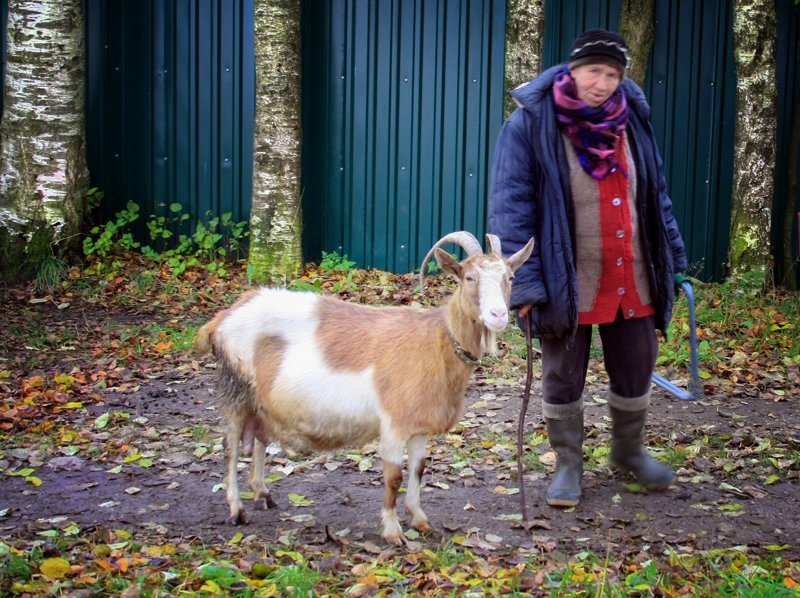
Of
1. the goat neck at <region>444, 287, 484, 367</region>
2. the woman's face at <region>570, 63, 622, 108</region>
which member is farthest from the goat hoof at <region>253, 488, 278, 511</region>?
the woman's face at <region>570, 63, 622, 108</region>

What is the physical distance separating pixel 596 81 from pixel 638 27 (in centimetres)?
580

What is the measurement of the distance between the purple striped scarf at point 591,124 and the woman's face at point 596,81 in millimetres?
37

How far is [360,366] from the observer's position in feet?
14.5

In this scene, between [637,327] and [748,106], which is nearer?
[637,327]

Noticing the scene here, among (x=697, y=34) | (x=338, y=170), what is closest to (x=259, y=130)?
(x=338, y=170)

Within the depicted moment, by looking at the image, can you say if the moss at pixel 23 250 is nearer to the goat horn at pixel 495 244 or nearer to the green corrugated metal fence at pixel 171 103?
the green corrugated metal fence at pixel 171 103

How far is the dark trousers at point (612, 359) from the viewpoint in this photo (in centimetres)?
466

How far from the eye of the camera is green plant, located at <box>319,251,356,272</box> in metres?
9.98

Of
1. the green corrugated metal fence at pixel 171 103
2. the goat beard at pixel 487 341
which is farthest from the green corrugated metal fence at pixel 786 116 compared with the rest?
the goat beard at pixel 487 341

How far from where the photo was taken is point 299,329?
4570mm

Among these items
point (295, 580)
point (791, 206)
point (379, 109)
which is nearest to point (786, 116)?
point (791, 206)

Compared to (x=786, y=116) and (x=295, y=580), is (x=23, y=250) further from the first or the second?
(x=786, y=116)

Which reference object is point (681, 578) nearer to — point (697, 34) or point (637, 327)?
point (637, 327)

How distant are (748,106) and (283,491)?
20.4 feet
